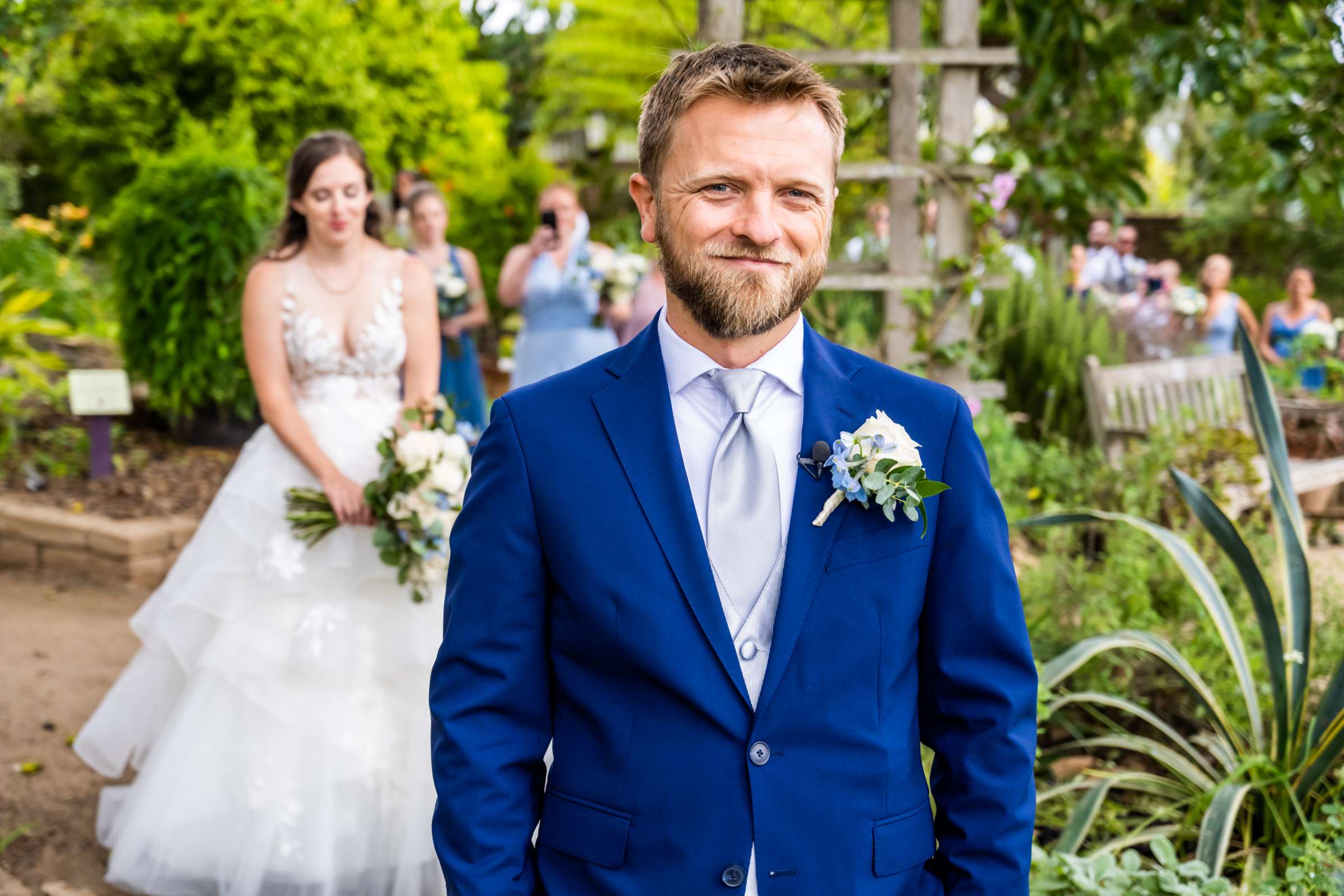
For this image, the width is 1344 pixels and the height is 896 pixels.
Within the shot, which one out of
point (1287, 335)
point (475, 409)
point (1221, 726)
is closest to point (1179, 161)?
point (1287, 335)

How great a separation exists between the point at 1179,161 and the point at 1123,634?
2591 centimetres

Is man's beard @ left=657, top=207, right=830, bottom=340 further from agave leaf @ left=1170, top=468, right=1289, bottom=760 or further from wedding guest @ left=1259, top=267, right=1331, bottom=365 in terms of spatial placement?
wedding guest @ left=1259, top=267, right=1331, bottom=365

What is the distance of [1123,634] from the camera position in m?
3.09

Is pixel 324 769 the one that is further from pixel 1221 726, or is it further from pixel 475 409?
pixel 475 409

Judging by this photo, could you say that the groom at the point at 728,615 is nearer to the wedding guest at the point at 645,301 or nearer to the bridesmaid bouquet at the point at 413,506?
the bridesmaid bouquet at the point at 413,506

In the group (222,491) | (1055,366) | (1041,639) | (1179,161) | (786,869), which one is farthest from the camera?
(1179,161)

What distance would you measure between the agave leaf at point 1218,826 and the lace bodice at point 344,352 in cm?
267

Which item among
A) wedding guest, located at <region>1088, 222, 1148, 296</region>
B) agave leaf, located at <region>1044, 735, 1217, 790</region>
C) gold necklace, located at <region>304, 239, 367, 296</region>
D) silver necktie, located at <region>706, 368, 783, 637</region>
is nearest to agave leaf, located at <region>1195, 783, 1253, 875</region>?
agave leaf, located at <region>1044, 735, 1217, 790</region>

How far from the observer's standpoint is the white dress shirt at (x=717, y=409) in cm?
161

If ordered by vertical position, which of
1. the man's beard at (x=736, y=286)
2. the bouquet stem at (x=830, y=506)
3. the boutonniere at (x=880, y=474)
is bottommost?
the bouquet stem at (x=830, y=506)

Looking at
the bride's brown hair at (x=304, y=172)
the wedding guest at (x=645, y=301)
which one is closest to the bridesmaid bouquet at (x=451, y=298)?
the wedding guest at (x=645, y=301)

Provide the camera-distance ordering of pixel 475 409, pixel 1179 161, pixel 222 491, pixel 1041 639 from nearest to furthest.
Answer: pixel 222 491 < pixel 1041 639 < pixel 475 409 < pixel 1179 161

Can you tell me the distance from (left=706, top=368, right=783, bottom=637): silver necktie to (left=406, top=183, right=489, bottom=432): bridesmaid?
4.94m

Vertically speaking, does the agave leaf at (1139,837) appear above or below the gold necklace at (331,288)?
below
